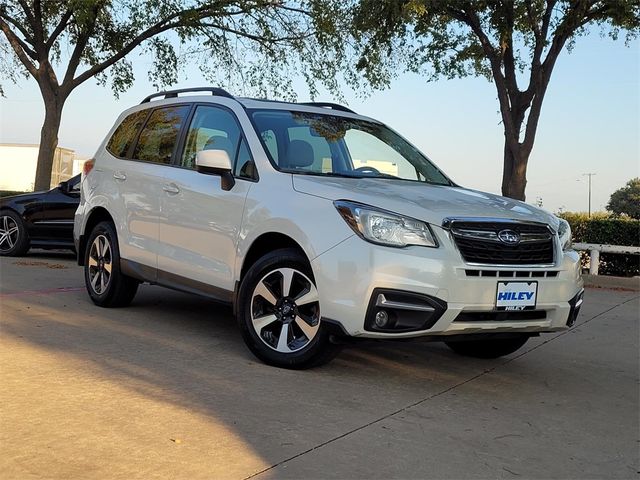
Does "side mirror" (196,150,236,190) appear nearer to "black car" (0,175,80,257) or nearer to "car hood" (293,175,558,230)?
"car hood" (293,175,558,230)

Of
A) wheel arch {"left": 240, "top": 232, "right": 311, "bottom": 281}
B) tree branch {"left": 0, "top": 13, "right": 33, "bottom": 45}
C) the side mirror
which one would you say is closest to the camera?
wheel arch {"left": 240, "top": 232, "right": 311, "bottom": 281}

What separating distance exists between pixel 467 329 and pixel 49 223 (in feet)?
27.4

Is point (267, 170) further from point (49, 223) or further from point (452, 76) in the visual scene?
point (452, 76)

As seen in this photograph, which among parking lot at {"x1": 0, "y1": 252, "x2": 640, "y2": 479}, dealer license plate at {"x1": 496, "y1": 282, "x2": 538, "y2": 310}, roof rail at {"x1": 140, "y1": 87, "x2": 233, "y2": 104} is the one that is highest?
roof rail at {"x1": 140, "y1": 87, "x2": 233, "y2": 104}

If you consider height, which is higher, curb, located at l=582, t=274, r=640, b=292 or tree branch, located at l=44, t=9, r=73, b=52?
tree branch, located at l=44, t=9, r=73, b=52

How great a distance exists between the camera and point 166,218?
20.0 feet

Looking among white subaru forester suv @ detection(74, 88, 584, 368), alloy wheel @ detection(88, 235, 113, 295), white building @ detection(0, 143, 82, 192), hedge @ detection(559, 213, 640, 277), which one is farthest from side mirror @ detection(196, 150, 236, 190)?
white building @ detection(0, 143, 82, 192)

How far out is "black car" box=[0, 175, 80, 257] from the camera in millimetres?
11117

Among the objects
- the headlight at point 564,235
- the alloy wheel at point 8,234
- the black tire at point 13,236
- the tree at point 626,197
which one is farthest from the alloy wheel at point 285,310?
the tree at point 626,197

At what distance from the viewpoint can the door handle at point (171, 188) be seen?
237 inches

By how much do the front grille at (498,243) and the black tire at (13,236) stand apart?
8.70 meters

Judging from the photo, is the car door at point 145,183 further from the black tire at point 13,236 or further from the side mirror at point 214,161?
the black tire at point 13,236

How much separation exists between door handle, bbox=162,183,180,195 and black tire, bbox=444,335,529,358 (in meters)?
2.45

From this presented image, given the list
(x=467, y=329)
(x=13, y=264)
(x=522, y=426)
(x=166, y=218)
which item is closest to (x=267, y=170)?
(x=166, y=218)
